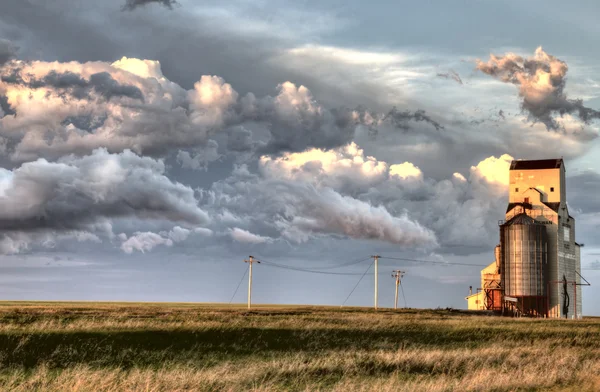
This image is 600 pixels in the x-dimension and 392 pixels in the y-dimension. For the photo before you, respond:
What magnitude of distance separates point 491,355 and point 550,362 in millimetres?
4313

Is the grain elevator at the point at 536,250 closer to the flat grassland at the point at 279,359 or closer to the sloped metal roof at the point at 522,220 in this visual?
the sloped metal roof at the point at 522,220

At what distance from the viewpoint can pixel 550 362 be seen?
91.8 ft

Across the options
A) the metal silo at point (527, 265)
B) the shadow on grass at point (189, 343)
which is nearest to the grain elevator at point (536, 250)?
the metal silo at point (527, 265)

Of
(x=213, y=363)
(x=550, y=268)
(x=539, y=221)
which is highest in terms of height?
(x=539, y=221)

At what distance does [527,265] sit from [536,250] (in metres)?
2.48

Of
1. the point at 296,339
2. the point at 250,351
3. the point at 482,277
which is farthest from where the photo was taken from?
the point at 482,277

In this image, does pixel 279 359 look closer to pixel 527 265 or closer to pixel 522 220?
pixel 527 265

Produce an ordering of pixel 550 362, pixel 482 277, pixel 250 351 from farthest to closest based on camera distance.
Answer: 1. pixel 482 277
2. pixel 250 351
3. pixel 550 362

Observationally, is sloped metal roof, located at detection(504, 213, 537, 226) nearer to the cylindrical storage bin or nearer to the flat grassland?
the cylindrical storage bin

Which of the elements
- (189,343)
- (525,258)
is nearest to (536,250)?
(525,258)

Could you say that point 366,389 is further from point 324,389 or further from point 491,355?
point 491,355

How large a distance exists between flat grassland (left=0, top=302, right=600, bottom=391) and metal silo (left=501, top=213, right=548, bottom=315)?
1881 inches

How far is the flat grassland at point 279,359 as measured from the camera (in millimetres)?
22109

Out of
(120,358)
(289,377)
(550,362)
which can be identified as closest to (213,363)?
(120,358)
